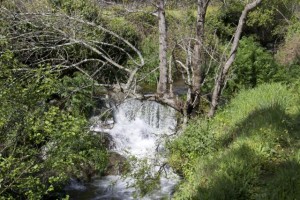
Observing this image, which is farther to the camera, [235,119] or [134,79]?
[235,119]

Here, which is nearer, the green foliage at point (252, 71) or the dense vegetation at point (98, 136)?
the dense vegetation at point (98, 136)

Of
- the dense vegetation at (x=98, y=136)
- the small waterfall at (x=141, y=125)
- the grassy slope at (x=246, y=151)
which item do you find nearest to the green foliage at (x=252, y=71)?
the dense vegetation at (x=98, y=136)

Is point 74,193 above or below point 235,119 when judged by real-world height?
below

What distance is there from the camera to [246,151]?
639 centimetres

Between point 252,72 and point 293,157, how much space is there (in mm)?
6744

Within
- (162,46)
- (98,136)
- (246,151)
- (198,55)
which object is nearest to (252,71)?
(198,55)

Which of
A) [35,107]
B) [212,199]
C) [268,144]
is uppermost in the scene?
[35,107]

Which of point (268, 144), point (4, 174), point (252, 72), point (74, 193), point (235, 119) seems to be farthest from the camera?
point (252, 72)

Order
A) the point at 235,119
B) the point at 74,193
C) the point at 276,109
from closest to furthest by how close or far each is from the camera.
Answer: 1. the point at 276,109
2. the point at 235,119
3. the point at 74,193

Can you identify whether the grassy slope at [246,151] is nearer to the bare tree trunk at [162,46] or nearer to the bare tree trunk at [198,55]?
the bare tree trunk at [198,55]

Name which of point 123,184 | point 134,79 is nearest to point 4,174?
point 134,79

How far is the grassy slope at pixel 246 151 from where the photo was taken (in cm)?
535

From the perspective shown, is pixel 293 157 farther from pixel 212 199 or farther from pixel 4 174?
pixel 4 174

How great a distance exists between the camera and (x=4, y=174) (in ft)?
16.8
